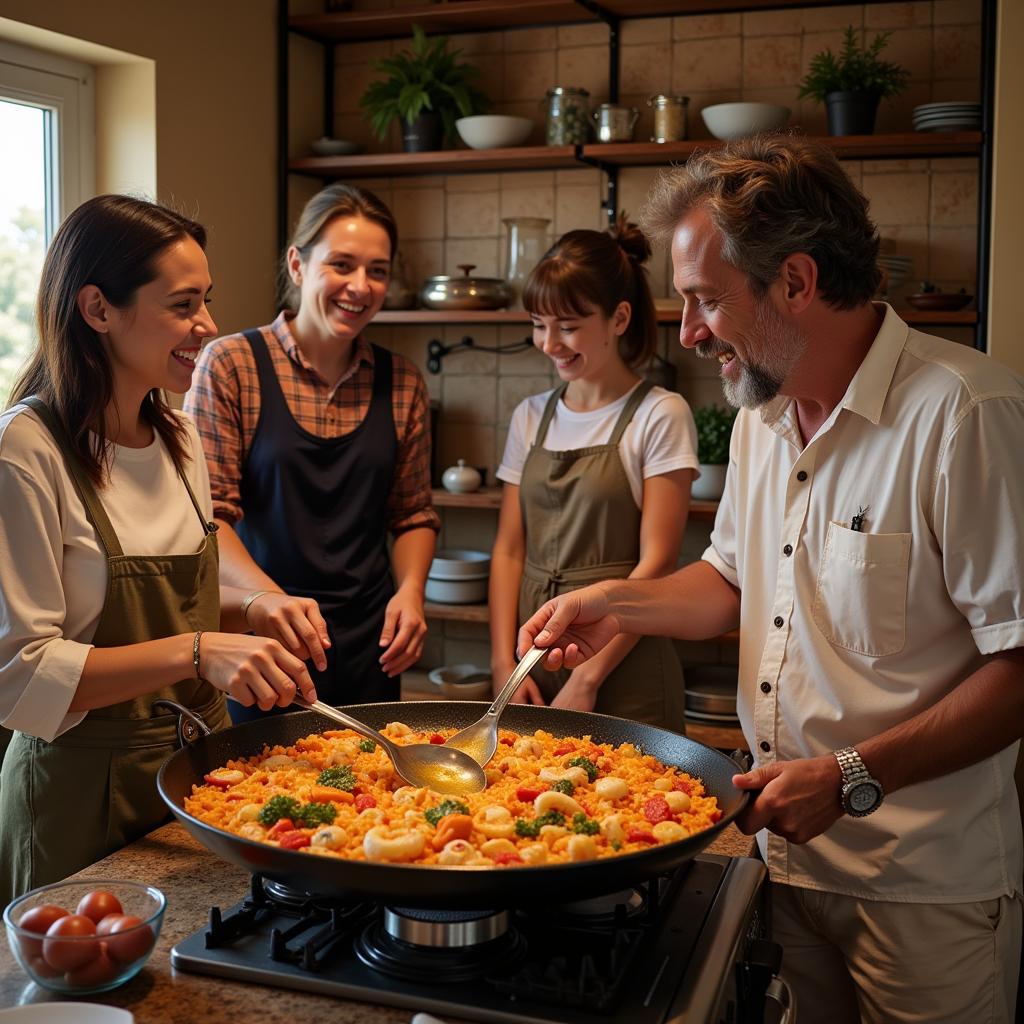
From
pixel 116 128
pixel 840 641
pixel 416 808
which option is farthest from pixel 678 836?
pixel 116 128

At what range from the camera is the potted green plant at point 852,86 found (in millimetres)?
3596

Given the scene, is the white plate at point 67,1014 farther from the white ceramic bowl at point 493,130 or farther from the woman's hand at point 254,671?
the white ceramic bowl at point 493,130

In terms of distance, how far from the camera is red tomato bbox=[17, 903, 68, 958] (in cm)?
121

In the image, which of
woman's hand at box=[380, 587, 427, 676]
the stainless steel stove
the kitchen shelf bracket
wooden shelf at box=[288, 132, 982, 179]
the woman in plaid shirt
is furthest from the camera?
the kitchen shelf bracket

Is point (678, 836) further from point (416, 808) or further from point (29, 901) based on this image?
point (29, 901)

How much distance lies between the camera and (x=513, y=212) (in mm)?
4309

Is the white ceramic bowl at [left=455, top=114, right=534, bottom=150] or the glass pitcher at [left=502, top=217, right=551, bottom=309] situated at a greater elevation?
the white ceramic bowl at [left=455, top=114, right=534, bottom=150]

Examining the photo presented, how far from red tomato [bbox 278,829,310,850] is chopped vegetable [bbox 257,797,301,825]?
0.05 m

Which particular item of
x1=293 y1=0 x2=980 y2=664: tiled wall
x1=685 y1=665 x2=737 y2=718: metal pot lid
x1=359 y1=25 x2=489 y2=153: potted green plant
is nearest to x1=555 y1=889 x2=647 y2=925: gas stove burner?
x1=685 y1=665 x2=737 y2=718: metal pot lid

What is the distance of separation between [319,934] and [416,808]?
23 centimetres

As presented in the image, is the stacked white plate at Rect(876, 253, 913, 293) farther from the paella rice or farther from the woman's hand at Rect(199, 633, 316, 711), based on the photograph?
the woman's hand at Rect(199, 633, 316, 711)

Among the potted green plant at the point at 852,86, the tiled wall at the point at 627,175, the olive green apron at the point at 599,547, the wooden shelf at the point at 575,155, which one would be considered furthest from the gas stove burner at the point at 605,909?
the potted green plant at the point at 852,86

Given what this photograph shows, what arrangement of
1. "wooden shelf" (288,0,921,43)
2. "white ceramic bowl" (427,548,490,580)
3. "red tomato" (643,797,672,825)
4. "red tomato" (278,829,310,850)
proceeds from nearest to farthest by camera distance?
1. "red tomato" (278,829,310,850)
2. "red tomato" (643,797,672,825)
3. "wooden shelf" (288,0,921,43)
4. "white ceramic bowl" (427,548,490,580)

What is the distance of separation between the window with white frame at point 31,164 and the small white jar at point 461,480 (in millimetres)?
1403
